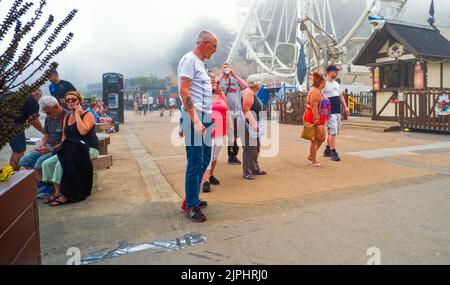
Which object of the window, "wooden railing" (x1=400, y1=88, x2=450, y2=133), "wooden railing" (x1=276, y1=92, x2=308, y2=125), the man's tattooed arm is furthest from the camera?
"wooden railing" (x1=276, y1=92, x2=308, y2=125)

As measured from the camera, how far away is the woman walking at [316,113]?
6.01 meters

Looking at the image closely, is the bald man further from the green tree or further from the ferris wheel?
the ferris wheel

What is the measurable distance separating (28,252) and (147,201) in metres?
2.16

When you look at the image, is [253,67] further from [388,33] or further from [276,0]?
[388,33]

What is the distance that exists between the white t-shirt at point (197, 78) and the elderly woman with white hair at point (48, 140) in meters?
1.95

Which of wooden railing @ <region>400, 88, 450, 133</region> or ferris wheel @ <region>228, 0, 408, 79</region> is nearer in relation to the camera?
wooden railing @ <region>400, 88, 450, 133</region>

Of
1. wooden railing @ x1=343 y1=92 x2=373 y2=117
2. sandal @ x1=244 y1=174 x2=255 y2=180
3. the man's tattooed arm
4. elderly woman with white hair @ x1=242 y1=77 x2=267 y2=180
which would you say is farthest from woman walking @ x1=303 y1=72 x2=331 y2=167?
wooden railing @ x1=343 y1=92 x2=373 y2=117

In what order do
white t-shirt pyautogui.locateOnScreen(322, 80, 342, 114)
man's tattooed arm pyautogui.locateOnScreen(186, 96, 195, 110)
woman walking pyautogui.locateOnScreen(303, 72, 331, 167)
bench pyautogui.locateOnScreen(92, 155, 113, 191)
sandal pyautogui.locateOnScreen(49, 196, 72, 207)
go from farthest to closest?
white t-shirt pyautogui.locateOnScreen(322, 80, 342, 114) → woman walking pyautogui.locateOnScreen(303, 72, 331, 167) → bench pyautogui.locateOnScreen(92, 155, 113, 191) → sandal pyautogui.locateOnScreen(49, 196, 72, 207) → man's tattooed arm pyautogui.locateOnScreen(186, 96, 195, 110)

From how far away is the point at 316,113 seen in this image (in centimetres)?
600

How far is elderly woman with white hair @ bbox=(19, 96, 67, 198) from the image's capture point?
4.55 m

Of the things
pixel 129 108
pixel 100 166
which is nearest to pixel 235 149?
pixel 100 166

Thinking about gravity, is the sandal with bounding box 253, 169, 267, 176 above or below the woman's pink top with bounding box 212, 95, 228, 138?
below

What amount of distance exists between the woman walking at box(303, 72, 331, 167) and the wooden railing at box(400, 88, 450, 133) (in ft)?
19.6

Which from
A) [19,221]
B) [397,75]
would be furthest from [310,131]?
[397,75]
